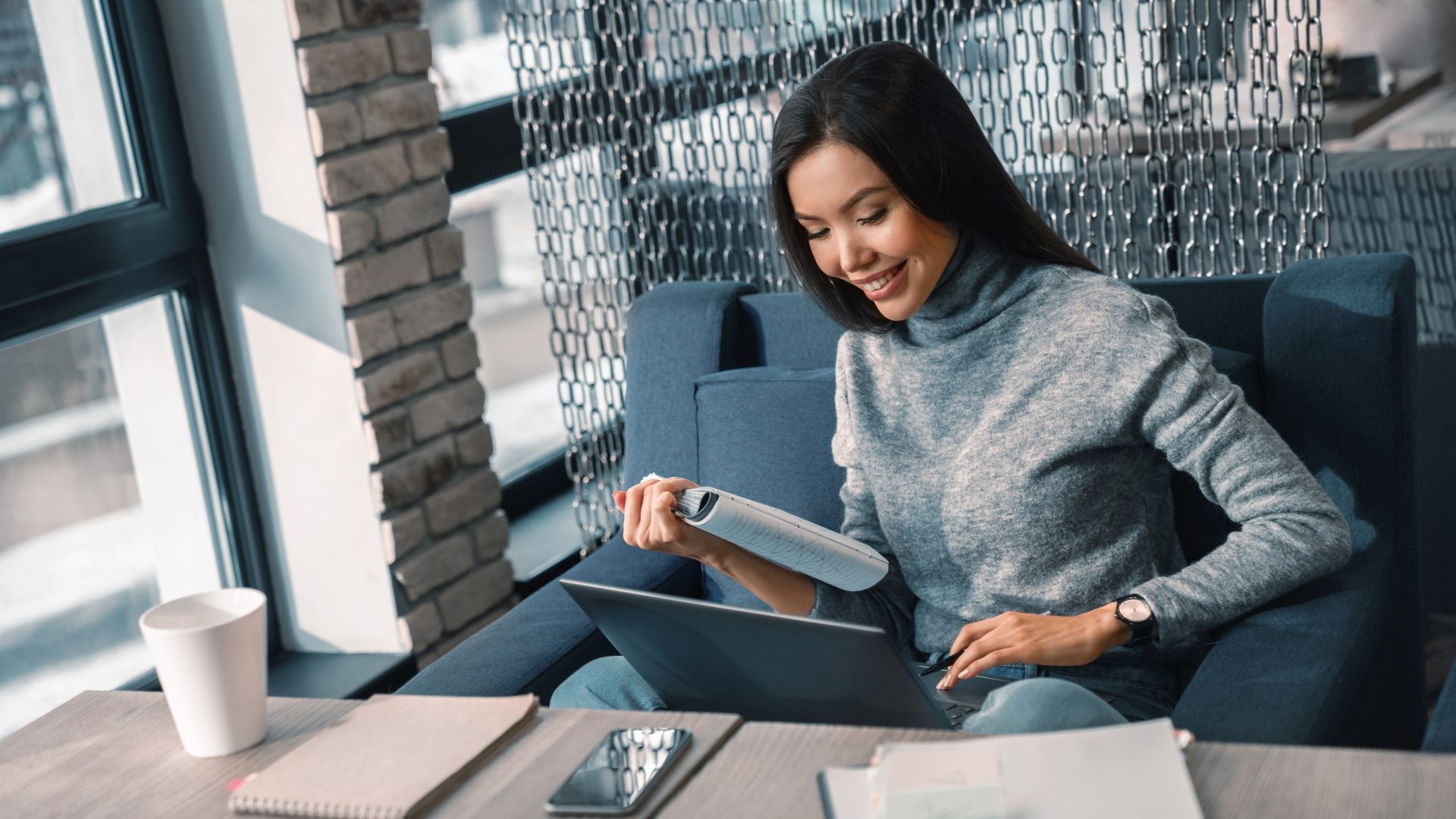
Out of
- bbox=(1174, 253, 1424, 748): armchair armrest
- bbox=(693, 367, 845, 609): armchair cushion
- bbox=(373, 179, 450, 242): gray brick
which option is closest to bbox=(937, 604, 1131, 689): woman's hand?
bbox=(1174, 253, 1424, 748): armchair armrest

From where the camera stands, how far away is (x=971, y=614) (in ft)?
4.85

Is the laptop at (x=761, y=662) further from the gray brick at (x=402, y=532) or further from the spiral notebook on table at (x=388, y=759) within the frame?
the gray brick at (x=402, y=532)

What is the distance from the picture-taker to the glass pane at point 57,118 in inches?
77.4

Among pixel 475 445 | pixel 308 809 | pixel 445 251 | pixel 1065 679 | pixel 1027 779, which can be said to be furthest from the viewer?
pixel 475 445

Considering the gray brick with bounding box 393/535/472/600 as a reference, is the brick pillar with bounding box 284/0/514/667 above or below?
above

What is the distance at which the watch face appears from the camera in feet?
4.26

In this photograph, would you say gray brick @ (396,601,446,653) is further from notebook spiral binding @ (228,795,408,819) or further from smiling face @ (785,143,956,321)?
notebook spiral binding @ (228,795,408,819)

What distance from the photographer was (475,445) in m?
2.46

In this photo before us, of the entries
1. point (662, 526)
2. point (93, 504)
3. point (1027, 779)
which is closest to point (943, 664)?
point (662, 526)

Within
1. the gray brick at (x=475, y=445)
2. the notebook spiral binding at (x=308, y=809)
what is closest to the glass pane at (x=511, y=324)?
the gray brick at (x=475, y=445)

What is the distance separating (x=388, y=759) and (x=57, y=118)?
1.45 m

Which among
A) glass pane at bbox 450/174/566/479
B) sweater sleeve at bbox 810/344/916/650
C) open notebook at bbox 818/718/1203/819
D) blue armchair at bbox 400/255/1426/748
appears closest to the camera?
open notebook at bbox 818/718/1203/819

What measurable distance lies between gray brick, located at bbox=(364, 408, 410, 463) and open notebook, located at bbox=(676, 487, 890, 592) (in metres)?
1.00

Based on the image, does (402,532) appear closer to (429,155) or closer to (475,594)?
(475,594)
